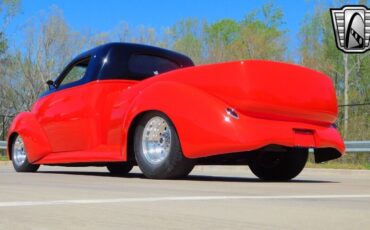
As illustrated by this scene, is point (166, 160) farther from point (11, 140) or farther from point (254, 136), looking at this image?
point (11, 140)

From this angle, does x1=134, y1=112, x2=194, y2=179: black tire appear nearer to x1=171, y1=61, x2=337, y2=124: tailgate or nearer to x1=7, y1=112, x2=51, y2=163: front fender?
x1=171, y1=61, x2=337, y2=124: tailgate

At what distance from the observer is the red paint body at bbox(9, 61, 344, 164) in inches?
254

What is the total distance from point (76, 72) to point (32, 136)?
1262 millimetres

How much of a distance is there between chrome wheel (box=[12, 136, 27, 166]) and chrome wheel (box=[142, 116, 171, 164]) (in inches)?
126

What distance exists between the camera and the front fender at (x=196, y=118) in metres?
6.39

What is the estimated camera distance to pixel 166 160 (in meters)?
6.86

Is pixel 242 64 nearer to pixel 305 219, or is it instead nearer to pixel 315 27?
pixel 305 219

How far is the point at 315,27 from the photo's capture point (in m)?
38.4

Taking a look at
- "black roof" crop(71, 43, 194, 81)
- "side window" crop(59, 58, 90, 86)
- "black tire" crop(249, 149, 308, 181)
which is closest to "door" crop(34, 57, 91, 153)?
"side window" crop(59, 58, 90, 86)

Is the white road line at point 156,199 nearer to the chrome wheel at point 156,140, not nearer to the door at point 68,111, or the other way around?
the chrome wheel at point 156,140

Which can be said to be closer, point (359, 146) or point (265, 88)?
point (265, 88)

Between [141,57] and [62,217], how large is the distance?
5.10 metres

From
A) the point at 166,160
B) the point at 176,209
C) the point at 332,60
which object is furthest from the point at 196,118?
the point at 332,60
